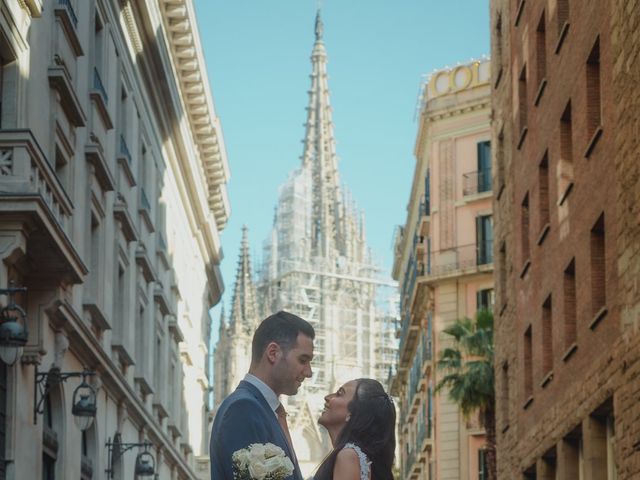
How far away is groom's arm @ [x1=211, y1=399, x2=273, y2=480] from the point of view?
28.3 ft

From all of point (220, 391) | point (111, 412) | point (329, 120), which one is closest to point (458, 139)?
point (111, 412)

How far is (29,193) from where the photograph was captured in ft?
65.8

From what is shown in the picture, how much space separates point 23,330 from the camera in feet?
60.1

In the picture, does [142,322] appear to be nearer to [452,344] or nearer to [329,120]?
[452,344]

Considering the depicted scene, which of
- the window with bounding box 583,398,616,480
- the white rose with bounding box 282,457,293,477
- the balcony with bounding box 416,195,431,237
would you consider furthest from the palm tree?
the white rose with bounding box 282,457,293,477

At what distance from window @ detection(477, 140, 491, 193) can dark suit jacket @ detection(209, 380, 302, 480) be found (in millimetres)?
51460

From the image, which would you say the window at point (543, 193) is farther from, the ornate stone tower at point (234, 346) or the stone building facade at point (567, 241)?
the ornate stone tower at point (234, 346)

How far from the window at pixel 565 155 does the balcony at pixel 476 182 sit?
32.8m

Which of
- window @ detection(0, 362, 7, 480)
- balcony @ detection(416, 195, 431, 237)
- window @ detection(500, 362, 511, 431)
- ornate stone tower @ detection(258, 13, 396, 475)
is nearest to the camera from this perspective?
window @ detection(0, 362, 7, 480)

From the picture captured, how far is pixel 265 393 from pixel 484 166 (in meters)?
53.0

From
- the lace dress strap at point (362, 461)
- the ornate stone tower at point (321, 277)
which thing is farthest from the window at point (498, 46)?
the ornate stone tower at point (321, 277)

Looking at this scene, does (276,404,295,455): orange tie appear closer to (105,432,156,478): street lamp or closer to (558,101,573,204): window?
(558,101,573,204): window

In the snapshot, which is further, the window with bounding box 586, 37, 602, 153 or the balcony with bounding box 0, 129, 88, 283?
the window with bounding box 586, 37, 602, 153

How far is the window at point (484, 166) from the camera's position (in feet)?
198
